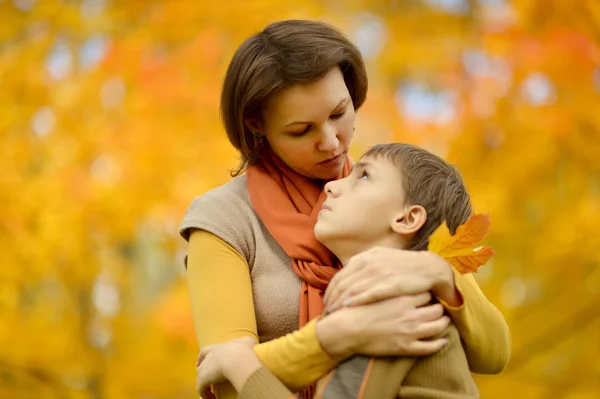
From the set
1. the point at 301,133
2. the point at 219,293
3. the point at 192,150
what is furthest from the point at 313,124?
the point at 192,150

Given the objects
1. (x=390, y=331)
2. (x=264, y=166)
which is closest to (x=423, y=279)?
(x=390, y=331)

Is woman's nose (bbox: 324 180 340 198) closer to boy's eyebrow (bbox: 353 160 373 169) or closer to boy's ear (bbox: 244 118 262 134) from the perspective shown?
boy's eyebrow (bbox: 353 160 373 169)

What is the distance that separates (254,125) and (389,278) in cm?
58

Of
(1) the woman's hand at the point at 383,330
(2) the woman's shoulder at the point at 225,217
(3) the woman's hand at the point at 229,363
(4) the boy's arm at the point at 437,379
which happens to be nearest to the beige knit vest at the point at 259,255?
(2) the woman's shoulder at the point at 225,217

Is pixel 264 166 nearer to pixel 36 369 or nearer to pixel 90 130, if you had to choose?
pixel 90 130

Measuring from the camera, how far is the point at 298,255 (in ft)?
5.68

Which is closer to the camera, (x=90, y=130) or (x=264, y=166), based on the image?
(x=264, y=166)

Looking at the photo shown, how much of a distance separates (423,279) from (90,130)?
285 cm

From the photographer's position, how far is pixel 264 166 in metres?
1.93

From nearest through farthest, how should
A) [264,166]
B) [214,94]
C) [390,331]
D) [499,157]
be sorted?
[390,331], [264,166], [499,157], [214,94]

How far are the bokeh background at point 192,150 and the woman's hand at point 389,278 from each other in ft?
6.87

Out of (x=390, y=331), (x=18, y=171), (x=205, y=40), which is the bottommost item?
(x=390, y=331)

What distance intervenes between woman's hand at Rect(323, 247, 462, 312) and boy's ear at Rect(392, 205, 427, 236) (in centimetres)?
11

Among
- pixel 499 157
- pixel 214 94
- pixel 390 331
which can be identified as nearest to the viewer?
pixel 390 331
